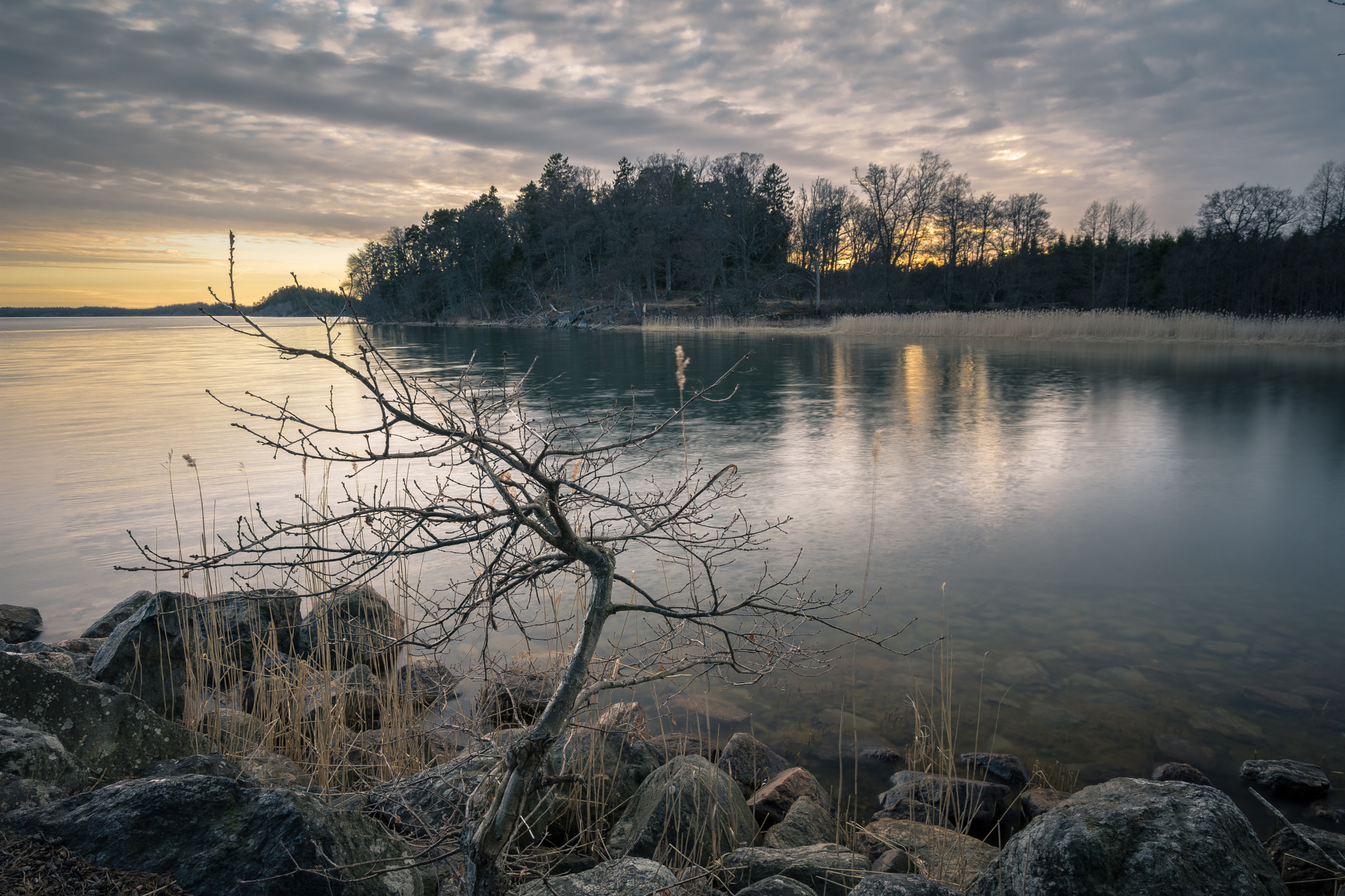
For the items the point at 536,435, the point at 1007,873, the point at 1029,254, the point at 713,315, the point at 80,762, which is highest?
the point at 1029,254

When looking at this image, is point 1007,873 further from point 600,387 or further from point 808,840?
point 600,387

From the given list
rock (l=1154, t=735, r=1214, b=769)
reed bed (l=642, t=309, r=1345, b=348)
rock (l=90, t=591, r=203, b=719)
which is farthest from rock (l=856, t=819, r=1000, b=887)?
reed bed (l=642, t=309, r=1345, b=348)

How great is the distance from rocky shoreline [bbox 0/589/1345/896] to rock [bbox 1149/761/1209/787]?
1 cm

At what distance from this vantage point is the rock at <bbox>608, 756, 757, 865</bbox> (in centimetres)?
322

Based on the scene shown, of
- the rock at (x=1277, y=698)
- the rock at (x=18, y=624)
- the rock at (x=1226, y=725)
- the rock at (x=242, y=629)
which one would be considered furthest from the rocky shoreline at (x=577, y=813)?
the rock at (x=18, y=624)

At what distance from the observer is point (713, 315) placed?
5691 cm

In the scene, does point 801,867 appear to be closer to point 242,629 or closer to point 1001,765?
point 1001,765

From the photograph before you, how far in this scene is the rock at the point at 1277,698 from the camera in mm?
4691

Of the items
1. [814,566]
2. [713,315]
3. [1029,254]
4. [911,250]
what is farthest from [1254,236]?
[814,566]

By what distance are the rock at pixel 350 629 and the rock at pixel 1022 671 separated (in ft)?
13.3

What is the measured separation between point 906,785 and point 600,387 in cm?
1800

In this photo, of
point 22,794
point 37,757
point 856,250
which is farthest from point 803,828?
point 856,250

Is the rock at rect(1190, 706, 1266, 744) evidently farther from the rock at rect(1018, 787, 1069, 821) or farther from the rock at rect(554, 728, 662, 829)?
the rock at rect(554, 728, 662, 829)

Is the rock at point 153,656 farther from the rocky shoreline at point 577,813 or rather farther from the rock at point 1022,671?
the rock at point 1022,671
